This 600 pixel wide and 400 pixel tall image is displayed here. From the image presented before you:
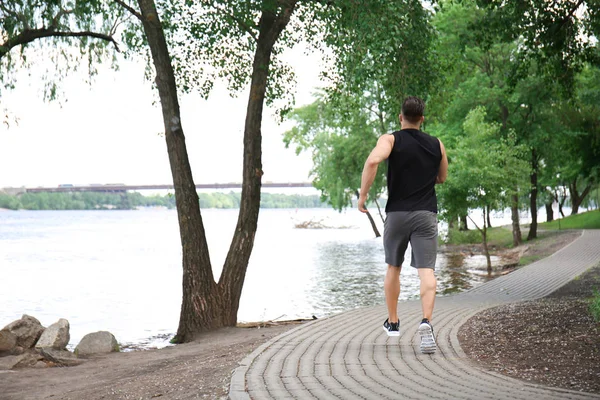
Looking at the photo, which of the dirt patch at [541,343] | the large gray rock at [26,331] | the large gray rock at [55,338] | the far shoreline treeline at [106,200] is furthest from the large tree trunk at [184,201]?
the far shoreline treeline at [106,200]

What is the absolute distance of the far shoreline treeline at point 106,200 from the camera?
534 feet

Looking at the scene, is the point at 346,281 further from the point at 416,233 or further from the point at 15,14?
the point at 416,233

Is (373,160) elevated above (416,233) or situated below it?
above

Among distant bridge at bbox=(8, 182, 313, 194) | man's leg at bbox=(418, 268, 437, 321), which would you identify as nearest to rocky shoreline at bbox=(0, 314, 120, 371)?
man's leg at bbox=(418, 268, 437, 321)

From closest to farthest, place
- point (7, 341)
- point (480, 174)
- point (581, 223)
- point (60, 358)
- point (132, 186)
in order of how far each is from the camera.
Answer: point (60, 358) → point (7, 341) → point (480, 174) → point (581, 223) → point (132, 186)

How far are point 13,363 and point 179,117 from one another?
4.50 meters

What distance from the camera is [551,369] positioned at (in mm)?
6211

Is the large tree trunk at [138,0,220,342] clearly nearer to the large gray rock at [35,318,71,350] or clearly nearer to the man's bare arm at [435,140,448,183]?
the large gray rock at [35,318,71,350]

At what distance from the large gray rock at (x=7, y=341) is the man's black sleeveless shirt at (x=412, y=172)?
305 inches

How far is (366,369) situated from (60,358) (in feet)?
19.7

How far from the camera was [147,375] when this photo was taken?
24.7ft

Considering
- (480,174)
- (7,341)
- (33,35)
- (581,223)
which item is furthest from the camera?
(581,223)

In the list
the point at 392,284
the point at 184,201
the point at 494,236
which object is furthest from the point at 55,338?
the point at 494,236

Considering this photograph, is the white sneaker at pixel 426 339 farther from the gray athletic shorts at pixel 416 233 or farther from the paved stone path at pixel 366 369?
the gray athletic shorts at pixel 416 233
